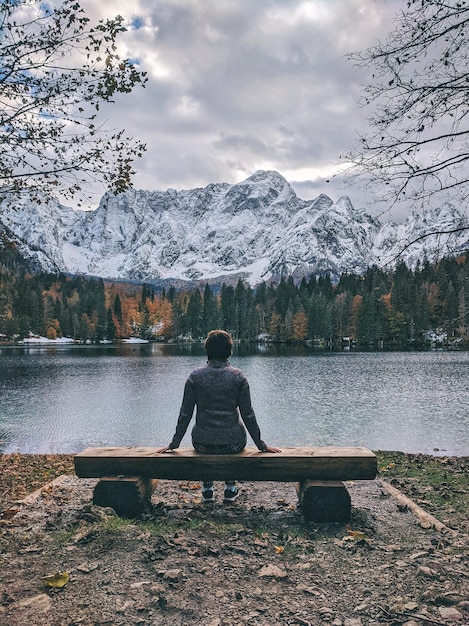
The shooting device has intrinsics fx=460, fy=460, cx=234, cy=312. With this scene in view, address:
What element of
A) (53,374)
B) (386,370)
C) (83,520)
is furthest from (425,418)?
(53,374)

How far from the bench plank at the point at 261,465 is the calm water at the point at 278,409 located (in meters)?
14.9

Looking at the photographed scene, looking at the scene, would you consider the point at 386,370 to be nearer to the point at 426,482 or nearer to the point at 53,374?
the point at 53,374

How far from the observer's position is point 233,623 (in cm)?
419

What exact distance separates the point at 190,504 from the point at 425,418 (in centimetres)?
2407

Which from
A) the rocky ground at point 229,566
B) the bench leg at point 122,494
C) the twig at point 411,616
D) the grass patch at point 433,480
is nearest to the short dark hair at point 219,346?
the bench leg at point 122,494

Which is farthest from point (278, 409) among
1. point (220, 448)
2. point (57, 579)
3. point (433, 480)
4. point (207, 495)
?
point (57, 579)

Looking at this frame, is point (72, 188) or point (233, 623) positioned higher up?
point (72, 188)

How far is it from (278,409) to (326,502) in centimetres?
2629

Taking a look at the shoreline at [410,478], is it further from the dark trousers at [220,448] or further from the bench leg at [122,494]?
the dark trousers at [220,448]

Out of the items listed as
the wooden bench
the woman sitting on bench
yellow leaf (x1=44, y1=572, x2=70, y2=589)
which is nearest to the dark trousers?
the woman sitting on bench

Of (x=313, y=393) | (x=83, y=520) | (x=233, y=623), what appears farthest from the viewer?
(x=313, y=393)

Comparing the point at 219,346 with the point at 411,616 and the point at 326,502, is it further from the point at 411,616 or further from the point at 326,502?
the point at 411,616

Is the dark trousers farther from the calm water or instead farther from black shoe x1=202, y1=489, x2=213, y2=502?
the calm water

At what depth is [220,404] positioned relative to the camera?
6680 millimetres
